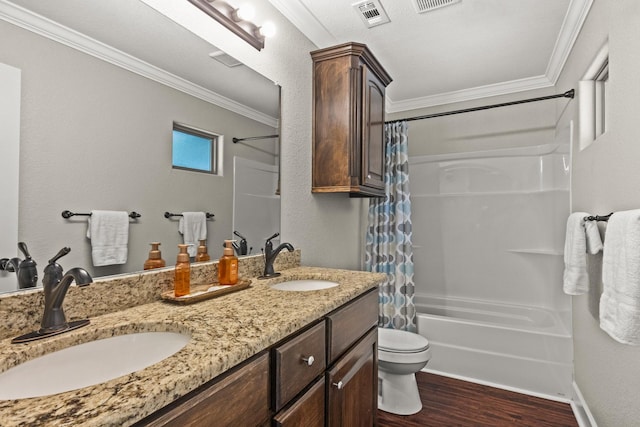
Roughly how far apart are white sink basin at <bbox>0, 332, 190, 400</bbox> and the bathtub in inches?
88.2

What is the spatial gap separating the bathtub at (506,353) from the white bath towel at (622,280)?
122 centimetres

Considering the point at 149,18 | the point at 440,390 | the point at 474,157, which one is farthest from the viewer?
the point at 474,157

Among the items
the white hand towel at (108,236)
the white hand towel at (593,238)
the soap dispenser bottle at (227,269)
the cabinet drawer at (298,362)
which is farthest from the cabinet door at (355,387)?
the white hand towel at (593,238)

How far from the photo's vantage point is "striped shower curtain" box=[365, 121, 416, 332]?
274 cm

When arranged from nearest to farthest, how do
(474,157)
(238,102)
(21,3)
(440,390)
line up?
(21,3)
(238,102)
(440,390)
(474,157)

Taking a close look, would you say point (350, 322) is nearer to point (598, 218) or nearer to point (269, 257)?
point (269, 257)

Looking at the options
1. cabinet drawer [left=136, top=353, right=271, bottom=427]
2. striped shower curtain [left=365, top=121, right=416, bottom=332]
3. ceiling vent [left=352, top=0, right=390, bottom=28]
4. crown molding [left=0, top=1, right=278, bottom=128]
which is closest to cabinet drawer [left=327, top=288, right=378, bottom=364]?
cabinet drawer [left=136, top=353, right=271, bottom=427]

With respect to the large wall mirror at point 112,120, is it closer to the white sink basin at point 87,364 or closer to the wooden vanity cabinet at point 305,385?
the white sink basin at point 87,364

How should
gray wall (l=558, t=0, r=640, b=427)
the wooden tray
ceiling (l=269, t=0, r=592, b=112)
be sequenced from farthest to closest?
ceiling (l=269, t=0, r=592, b=112) → gray wall (l=558, t=0, r=640, b=427) → the wooden tray

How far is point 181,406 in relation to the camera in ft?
1.99

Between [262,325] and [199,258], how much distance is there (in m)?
0.59

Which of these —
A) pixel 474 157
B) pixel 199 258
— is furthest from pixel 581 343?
pixel 199 258

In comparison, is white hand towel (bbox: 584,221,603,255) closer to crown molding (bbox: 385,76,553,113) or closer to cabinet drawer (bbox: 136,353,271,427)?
cabinet drawer (bbox: 136,353,271,427)

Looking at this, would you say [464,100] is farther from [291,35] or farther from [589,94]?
[291,35]
